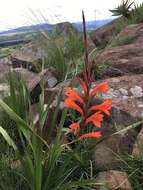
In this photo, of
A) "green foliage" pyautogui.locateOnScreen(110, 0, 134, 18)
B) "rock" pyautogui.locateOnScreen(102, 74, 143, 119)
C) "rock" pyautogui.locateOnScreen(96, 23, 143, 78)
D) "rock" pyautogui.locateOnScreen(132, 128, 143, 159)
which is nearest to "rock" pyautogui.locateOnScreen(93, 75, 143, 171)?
"rock" pyautogui.locateOnScreen(102, 74, 143, 119)

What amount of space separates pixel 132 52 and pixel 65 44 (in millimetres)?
1808

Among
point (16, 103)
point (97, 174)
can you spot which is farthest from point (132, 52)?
point (97, 174)

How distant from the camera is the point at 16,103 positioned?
161 inches

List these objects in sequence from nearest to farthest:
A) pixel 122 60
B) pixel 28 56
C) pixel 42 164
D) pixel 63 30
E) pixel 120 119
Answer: pixel 42 164
pixel 120 119
pixel 122 60
pixel 28 56
pixel 63 30

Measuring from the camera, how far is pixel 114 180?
3127mm

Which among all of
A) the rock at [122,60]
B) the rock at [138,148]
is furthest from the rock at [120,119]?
the rock at [122,60]

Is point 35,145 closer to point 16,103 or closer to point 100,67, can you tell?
point 16,103

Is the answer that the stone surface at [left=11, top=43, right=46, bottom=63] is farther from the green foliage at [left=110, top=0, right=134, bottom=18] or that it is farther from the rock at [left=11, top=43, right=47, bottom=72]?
the green foliage at [left=110, top=0, right=134, bottom=18]

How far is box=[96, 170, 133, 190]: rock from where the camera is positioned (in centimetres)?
307

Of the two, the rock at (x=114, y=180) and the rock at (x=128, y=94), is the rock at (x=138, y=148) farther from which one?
the rock at (x=128, y=94)

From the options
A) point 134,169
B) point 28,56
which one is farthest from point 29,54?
point 134,169

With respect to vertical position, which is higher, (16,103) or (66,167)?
(16,103)

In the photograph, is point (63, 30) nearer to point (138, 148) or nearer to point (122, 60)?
point (122, 60)

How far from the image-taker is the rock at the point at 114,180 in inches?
121
